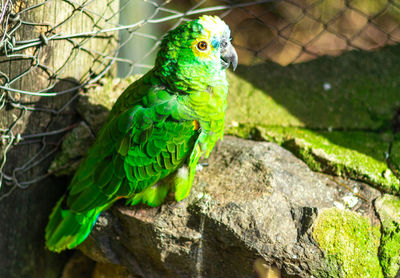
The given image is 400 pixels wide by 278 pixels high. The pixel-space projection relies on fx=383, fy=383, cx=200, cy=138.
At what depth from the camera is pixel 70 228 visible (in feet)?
6.61

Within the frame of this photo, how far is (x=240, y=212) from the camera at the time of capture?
187 cm

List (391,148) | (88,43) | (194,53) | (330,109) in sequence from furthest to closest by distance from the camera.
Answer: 1. (330,109)
2. (391,148)
3. (88,43)
4. (194,53)

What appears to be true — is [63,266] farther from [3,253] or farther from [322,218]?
[322,218]

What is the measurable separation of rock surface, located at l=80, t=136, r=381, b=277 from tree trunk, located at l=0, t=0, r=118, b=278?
0.40 metres

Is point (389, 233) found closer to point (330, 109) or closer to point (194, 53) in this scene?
point (330, 109)

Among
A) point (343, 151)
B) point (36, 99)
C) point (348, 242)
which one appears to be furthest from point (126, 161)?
point (343, 151)

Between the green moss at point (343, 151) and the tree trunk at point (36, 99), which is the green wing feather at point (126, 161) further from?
the green moss at point (343, 151)

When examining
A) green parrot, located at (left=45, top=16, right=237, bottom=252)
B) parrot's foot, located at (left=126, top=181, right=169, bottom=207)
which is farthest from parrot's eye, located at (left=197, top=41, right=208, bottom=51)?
parrot's foot, located at (left=126, top=181, right=169, bottom=207)

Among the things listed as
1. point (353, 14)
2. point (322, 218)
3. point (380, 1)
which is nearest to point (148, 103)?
point (322, 218)

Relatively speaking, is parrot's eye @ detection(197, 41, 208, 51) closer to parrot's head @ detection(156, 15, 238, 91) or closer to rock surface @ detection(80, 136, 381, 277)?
parrot's head @ detection(156, 15, 238, 91)

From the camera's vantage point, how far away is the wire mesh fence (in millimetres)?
1847

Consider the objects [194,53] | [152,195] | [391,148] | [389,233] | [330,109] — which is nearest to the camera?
[194,53]

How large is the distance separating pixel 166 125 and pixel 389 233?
119cm

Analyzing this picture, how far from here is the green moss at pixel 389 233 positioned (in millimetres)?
1787
